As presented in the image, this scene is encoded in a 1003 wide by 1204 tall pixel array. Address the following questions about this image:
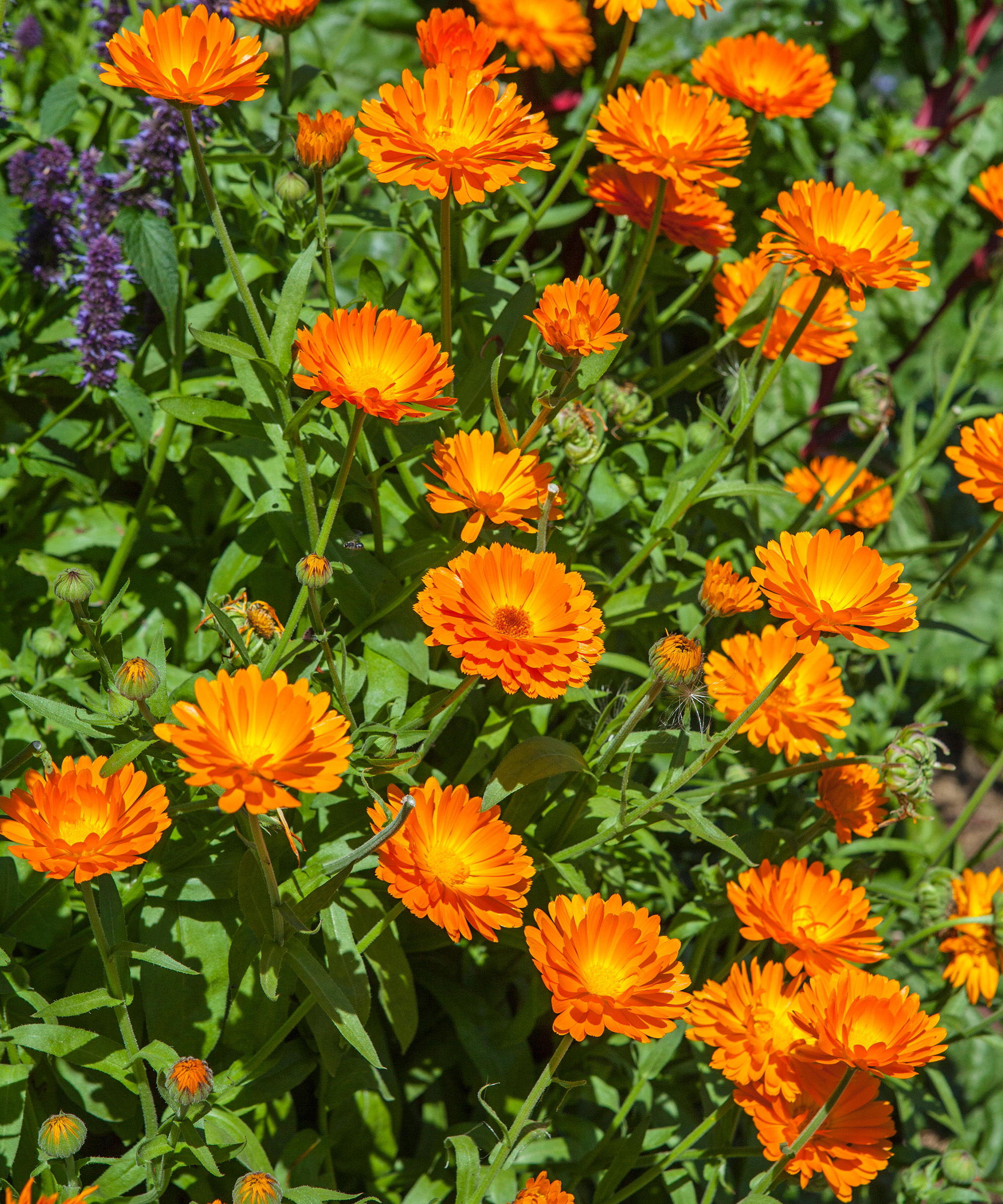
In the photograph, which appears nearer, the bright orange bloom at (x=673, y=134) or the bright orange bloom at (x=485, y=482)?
the bright orange bloom at (x=485, y=482)

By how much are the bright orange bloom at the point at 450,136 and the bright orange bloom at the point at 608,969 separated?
913mm

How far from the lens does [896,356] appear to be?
313 centimetres

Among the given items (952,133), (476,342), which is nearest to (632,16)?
(476,342)

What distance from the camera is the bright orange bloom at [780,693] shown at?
1.61 m

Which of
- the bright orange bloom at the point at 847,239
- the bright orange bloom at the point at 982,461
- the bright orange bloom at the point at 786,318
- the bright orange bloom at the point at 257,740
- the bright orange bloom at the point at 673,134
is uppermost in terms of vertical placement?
the bright orange bloom at the point at 673,134

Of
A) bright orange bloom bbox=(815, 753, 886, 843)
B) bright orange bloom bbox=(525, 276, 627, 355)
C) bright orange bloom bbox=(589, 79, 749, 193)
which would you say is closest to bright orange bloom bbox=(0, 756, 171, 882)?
bright orange bloom bbox=(525, 276, 627, 355)

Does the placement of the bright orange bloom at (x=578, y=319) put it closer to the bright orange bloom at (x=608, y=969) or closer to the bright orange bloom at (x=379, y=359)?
the bright orange bloom at (x=379, y=359)

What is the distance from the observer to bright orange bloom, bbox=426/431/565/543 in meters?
1.36

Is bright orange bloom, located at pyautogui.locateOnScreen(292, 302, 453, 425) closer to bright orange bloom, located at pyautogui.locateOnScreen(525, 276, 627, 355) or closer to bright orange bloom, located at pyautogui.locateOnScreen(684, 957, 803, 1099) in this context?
bright orange bloom, located at pyautogui.locateOnScreen(525, 276, 627, 355)

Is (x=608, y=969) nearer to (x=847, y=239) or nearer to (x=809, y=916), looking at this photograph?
(x=809, y=916)

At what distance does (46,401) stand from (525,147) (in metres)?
1.21

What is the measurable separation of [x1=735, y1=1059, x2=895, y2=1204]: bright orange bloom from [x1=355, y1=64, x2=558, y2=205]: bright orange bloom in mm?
1275

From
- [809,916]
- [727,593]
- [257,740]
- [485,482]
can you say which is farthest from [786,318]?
[257,740]

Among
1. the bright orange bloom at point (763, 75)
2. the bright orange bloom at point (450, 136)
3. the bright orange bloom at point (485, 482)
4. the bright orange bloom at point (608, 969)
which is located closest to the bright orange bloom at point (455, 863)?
the bright orange bloom at point (608, 969)
